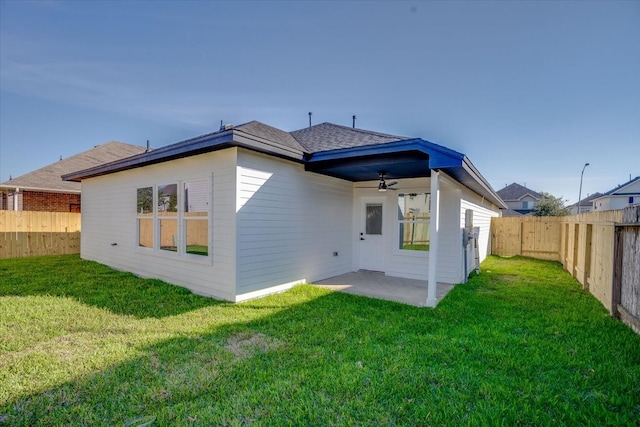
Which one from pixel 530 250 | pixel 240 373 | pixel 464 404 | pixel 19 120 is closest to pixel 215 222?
pixel 240 373

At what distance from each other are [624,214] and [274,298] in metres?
5.68

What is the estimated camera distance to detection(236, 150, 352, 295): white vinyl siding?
527cm

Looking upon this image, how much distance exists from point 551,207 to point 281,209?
3058 centimetres

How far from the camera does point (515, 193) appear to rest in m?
38.1

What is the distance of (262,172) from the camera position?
218 inches

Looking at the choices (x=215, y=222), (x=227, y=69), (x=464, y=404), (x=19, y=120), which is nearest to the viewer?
(x=464, y=404)

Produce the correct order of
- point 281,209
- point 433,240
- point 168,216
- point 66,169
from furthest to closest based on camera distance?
point 66,169
point 168,216
point 281,209
point 433,240

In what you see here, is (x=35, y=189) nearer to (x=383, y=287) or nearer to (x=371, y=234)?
(x=371, y=234)

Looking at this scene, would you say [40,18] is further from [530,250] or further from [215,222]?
[530,250]

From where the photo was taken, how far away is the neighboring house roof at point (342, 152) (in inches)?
189

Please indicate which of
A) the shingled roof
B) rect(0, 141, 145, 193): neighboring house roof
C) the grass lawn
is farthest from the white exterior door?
rect(0, 141, 145, 193): neighboring house roof

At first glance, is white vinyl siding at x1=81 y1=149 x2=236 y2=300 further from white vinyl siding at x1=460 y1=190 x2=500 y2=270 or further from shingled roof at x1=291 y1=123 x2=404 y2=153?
white vinyl siding at x1=460 y1=190 x2=500 y2=270

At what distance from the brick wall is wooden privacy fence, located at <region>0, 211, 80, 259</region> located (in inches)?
116

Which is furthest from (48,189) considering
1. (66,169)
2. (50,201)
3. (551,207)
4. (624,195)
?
(624,195)
